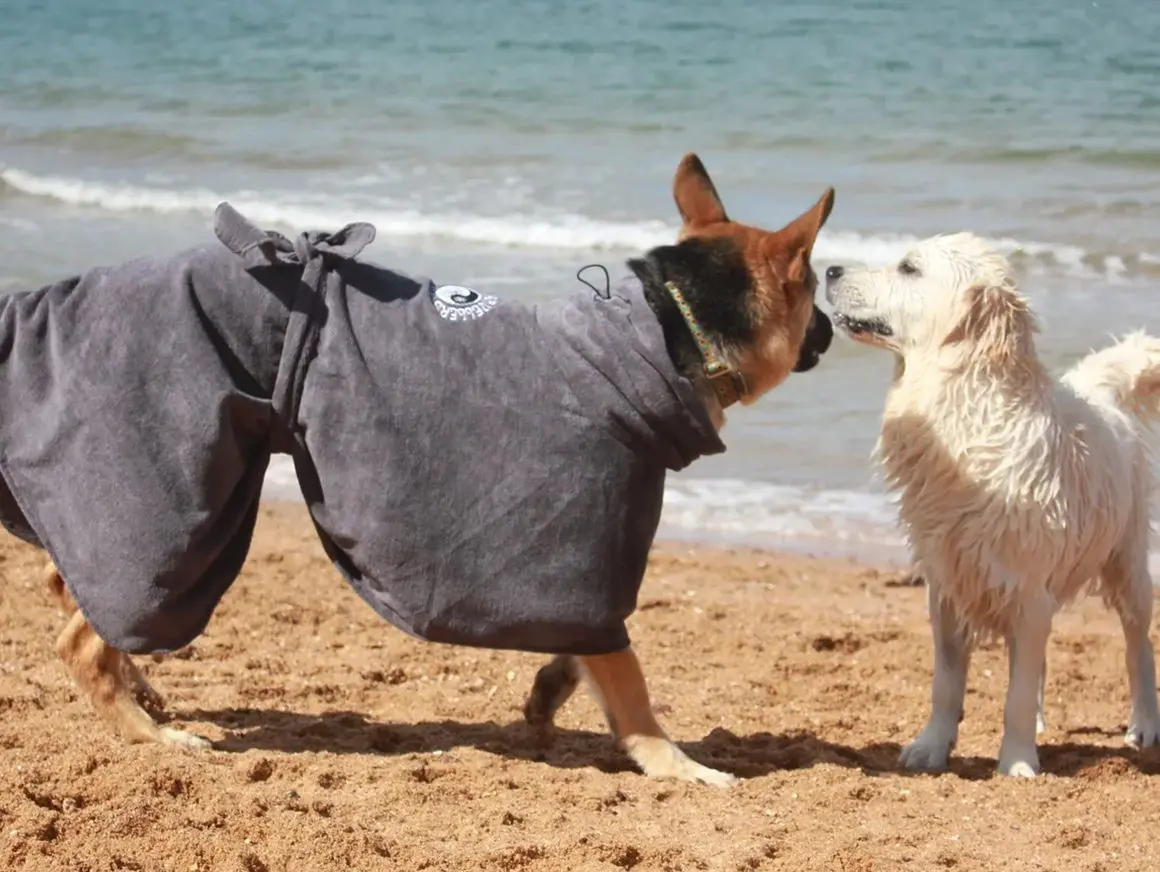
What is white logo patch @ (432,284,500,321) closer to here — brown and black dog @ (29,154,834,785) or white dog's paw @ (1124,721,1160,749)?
brown and black dog @ (29,154,834,785)

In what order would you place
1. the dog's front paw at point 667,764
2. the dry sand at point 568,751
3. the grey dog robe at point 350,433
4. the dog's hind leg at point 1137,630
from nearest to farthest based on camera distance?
1. the dry sand at point 568,751
2. the grey dog robe at point 350,433
3. the dog's front paw at point 667,764
4. the dog's hind leg at point 1137,630

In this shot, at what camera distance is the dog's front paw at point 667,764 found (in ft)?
16.0

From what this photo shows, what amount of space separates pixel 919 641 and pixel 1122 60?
1429 cm

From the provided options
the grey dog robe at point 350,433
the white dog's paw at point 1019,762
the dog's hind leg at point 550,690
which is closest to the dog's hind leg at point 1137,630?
the white dog's paw at point 1019,762

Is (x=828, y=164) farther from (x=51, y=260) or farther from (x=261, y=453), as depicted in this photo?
(x=261, y=453)

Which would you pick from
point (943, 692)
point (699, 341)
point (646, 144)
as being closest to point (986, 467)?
point (943, 692)

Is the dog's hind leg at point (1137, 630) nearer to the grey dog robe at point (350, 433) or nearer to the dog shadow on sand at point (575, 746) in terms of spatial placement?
the dog shadow on sand at point (575, 746)

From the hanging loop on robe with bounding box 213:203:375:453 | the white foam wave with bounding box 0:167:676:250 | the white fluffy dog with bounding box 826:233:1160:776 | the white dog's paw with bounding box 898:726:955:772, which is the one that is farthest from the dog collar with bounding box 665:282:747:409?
the white foam wave with bounding box 0:167:676:250

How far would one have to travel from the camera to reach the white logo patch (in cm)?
472

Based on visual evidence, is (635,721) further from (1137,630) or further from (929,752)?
(1137,630)

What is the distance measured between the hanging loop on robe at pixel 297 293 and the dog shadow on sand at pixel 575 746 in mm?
1108

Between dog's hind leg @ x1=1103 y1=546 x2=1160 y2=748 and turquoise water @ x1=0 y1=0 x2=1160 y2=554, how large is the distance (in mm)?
2185

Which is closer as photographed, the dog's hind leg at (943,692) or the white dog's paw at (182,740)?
the white dog's paw at (182,740)

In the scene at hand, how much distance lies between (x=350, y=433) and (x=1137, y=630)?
2.86 m
